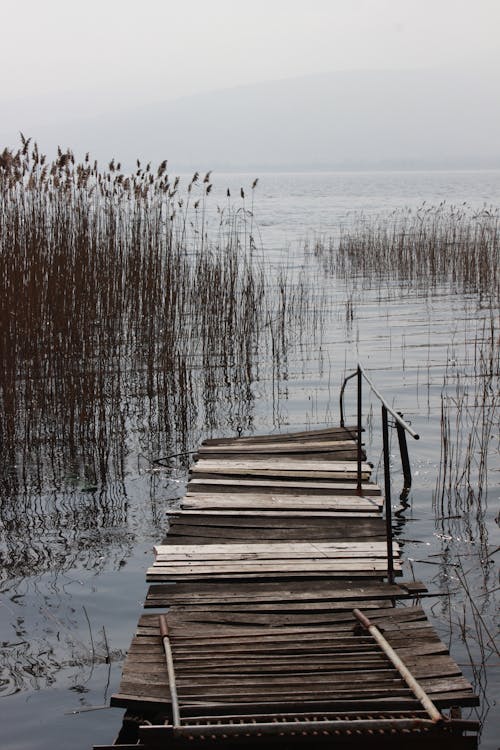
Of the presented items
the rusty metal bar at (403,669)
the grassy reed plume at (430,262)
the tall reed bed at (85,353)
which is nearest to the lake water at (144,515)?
the tall reed bed at (85,353)

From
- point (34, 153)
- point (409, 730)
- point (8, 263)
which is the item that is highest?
point (34, 153)

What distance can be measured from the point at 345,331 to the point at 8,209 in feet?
16.4

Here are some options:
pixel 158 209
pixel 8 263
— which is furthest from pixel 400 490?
pixel 158 209

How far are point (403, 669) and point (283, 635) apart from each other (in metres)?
0.45

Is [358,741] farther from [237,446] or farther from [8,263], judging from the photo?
[8,263]

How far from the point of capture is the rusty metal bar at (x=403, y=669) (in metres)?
2.33

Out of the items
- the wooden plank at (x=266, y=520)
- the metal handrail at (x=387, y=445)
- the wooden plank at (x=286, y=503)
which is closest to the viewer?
the metal handrail at (x=387, y=445)

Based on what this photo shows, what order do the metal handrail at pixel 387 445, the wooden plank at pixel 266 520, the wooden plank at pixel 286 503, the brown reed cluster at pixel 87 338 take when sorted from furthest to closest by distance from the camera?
the brown reed cluster at pixel 87 338 → the wooden plank at pixel 286 503 → the wooden plank at pixel 266 520 → the metal handrail at pixel 387 445

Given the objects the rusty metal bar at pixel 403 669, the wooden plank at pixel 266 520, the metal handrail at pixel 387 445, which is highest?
the metal handrail at pixel 387 445

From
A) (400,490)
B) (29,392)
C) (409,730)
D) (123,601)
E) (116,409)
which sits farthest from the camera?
(116,409)

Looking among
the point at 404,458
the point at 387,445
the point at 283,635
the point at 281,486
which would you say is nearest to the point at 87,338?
the point at 281,486

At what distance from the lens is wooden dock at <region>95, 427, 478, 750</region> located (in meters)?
2.31

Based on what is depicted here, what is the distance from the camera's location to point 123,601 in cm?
374

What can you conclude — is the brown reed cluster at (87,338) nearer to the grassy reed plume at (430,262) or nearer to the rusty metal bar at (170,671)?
the rusty metal bar at (170,671)
